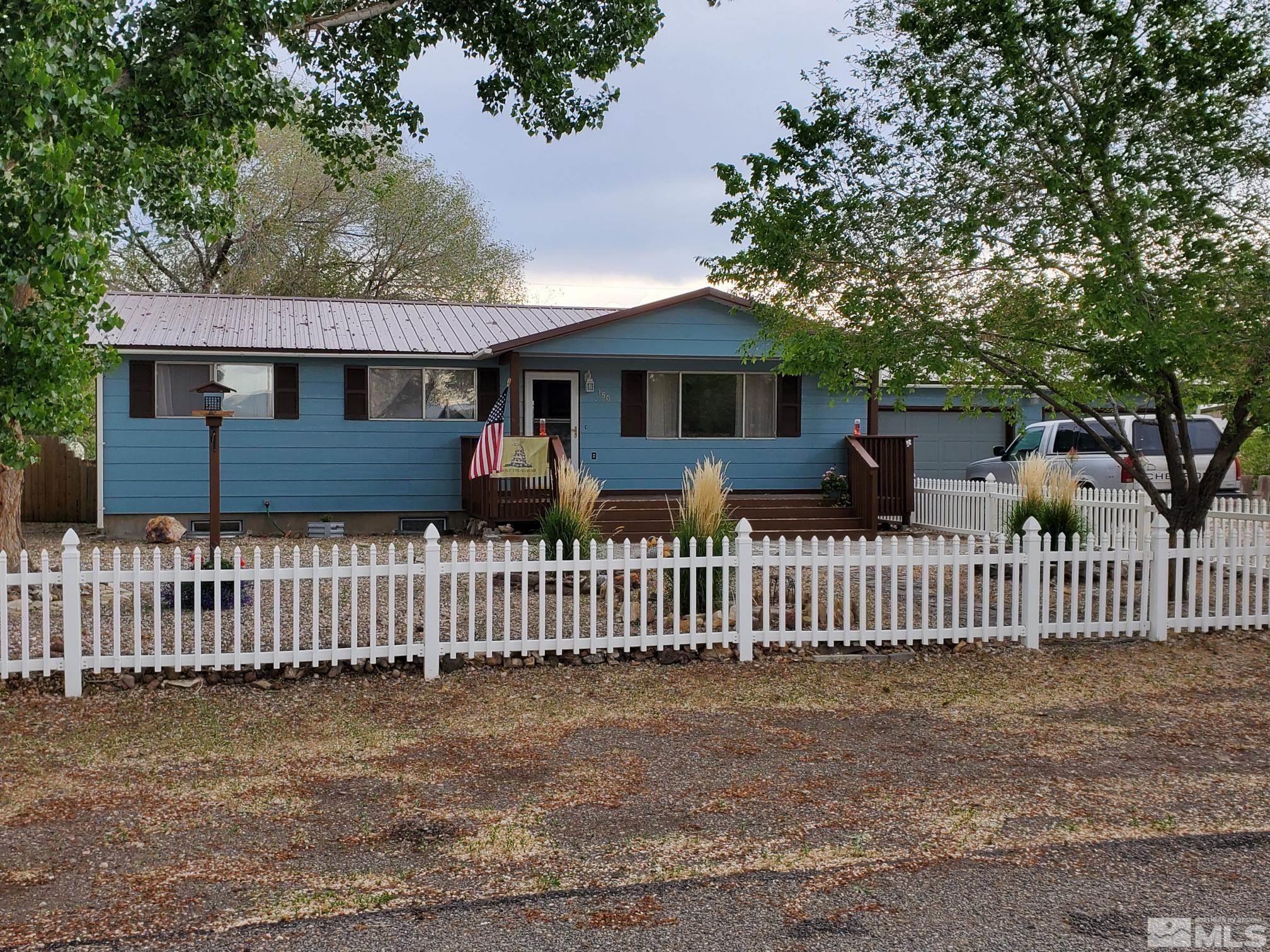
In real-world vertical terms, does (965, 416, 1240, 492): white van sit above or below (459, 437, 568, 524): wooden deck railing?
above

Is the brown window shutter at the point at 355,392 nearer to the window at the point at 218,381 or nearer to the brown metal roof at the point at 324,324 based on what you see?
the brown metal roof at the point at 324,324

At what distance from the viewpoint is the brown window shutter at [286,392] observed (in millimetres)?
16250

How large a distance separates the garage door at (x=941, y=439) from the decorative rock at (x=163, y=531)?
1440 cm

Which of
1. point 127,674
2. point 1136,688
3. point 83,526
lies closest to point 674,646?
point 1136,688

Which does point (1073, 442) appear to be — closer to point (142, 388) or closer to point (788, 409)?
point (788, 409)

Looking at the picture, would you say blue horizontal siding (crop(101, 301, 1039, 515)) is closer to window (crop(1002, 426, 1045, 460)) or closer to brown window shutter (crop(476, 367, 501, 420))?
brown window shutter (crop(476, 367, 501, 420))

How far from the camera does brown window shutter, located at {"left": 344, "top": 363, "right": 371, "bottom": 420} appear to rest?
16.5 m

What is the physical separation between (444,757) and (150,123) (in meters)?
5.87

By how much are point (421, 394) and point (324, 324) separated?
91.5 inches

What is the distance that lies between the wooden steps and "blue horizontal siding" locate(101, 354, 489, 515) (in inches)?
112

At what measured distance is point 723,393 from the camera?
17156mm

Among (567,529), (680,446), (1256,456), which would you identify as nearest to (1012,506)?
(680,446)

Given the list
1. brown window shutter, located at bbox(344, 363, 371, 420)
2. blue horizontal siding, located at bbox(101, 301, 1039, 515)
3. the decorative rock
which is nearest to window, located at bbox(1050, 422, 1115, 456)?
blue horizontal siding, located at bbox(101, 301, 1039, 515)

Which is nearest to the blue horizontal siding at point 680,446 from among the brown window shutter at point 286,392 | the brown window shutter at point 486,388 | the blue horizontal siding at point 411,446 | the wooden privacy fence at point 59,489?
Answer: the blue horizontal siding at point 411,446
